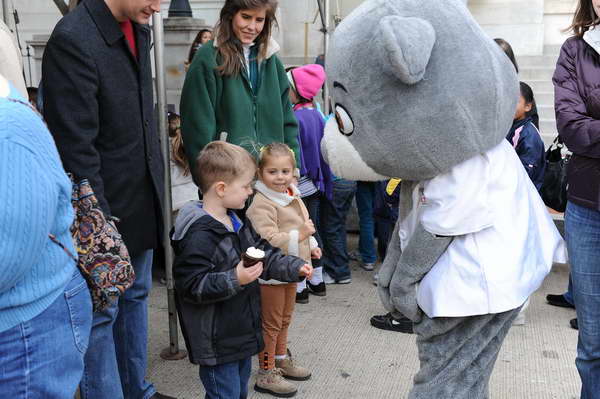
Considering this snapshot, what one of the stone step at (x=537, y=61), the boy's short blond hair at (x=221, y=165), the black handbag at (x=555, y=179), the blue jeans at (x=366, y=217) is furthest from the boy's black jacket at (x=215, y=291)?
the stone step at (x=537, y=61)

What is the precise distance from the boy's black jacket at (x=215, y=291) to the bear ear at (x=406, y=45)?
3.40 feet

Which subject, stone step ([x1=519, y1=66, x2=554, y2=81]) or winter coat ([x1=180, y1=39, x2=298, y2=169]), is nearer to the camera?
winter coat ([x1=180, y1=39, x2=298, y2=169])

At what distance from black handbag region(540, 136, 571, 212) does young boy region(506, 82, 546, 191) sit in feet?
0.18

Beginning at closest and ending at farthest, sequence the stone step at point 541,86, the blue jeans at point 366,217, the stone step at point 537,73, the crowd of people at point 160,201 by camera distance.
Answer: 1. the crowd of people at point 160,201
2. the blue jeans at point 366,217
3. the stone step at point 541,86
4. the stone step at point 537,73

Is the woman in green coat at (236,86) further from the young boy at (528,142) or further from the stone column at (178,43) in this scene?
the stone column at (178,43)

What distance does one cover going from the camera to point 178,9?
9.28 meters

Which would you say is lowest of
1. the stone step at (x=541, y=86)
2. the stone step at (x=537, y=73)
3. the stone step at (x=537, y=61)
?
the stone step at (x=541, y=86)

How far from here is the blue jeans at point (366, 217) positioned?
5816mm

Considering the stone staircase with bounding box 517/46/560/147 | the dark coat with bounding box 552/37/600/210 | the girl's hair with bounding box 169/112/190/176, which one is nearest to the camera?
the dark coat with bounding box 552/37/600/210

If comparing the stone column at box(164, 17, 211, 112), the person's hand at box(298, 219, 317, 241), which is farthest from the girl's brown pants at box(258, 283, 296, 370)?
the stone column at box(164, 17, 211, 112)

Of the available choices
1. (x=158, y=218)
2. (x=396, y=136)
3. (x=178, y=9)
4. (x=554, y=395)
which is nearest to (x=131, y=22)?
(x=158, y=218)

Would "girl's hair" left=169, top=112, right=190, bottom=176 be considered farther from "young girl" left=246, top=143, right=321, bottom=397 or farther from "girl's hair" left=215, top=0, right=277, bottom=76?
"young girl" left=246, top=143, right=321, bottom=397

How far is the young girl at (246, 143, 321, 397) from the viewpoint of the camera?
11.1 feet

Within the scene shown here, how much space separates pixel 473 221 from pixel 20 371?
143cm
